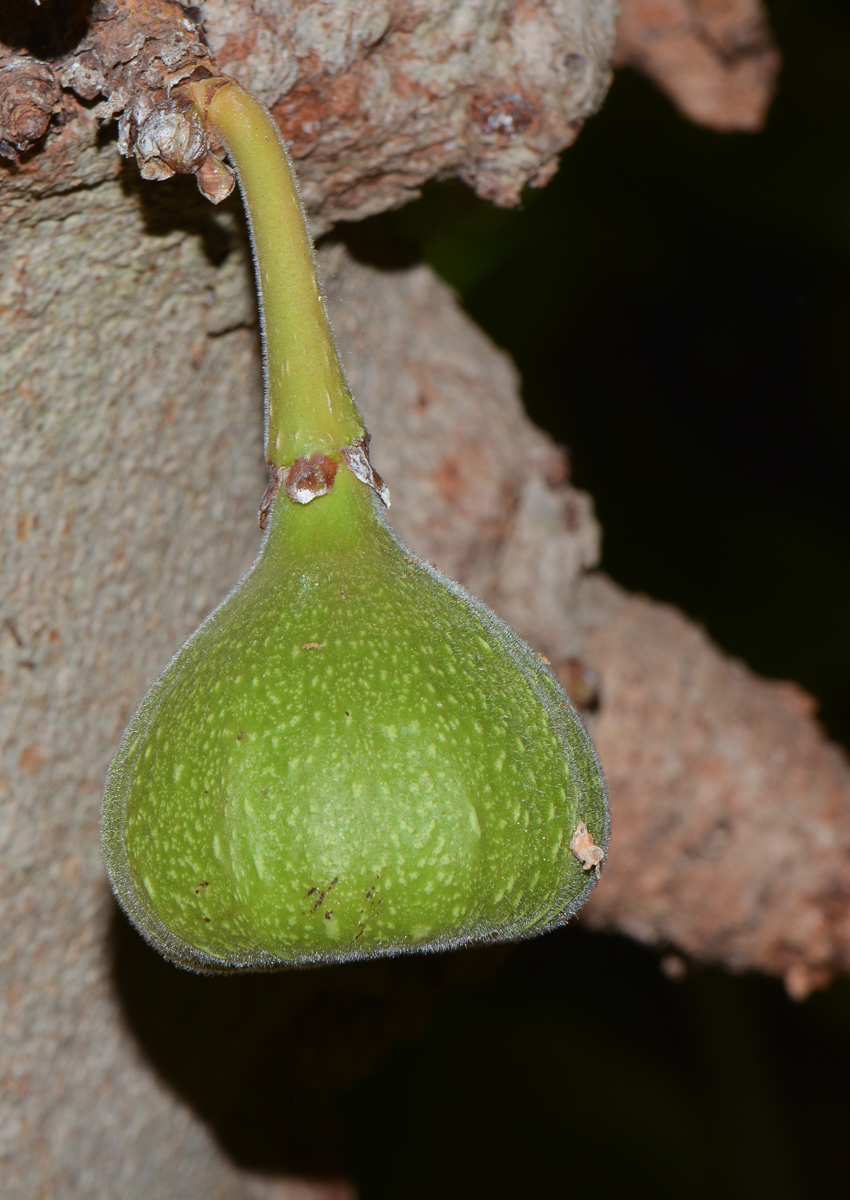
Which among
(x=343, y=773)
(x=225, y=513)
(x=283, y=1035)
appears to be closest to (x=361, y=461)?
(x=343, y=773)

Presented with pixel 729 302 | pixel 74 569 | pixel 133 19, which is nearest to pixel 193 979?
pixel 74 569

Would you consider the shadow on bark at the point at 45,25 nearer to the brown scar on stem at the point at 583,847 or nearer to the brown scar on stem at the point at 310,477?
the brown scar on stem at the point at 310,477

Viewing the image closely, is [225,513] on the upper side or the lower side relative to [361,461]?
lower

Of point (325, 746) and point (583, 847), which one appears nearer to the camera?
point (325, 746)

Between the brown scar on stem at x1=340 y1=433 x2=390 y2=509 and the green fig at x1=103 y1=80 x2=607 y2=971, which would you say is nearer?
the green fig at x1=103 y1=80 x2=607 y2=971

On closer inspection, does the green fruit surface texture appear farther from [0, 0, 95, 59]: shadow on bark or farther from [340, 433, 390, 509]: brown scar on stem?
[0, 0, 95, 59]: shadow on bark

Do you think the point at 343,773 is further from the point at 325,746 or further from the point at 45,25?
the point at 45,25

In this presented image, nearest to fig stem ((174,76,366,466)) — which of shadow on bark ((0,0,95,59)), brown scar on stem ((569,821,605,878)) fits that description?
shadow on bark ((0,0,95,59))
